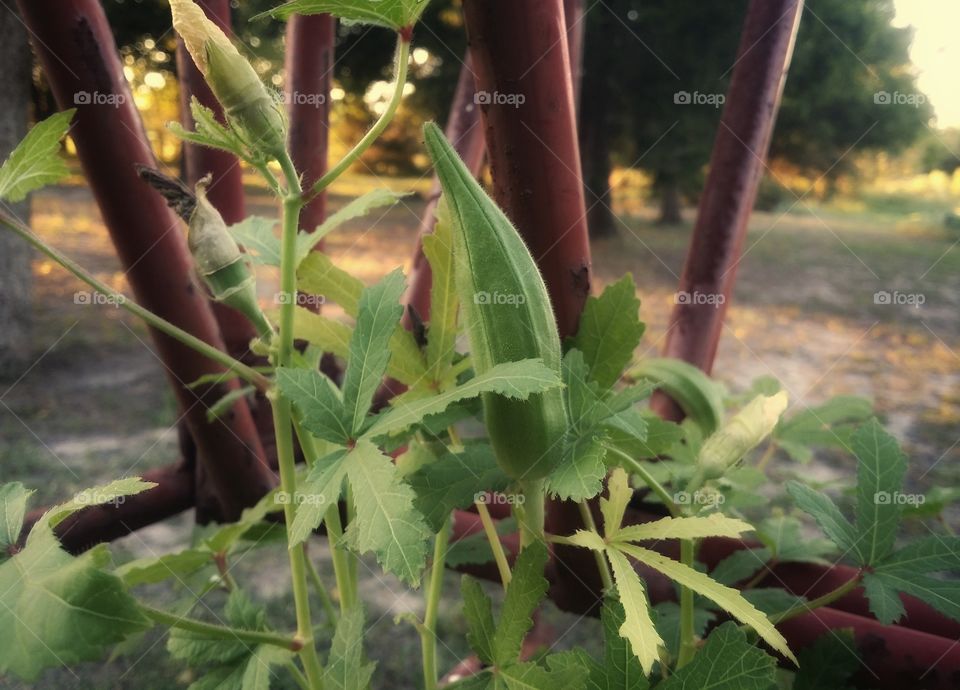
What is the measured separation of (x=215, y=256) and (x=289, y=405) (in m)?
0.08

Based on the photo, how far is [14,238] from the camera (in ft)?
8.29

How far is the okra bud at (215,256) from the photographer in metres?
0.31

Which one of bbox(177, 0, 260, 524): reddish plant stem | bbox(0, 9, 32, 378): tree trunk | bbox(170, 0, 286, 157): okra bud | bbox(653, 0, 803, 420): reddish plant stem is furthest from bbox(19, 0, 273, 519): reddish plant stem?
bbox(0, 9, 32, 378): tree trunk

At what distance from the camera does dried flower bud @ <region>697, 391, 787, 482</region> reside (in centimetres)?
37

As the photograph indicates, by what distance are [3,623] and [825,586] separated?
1.49 feet

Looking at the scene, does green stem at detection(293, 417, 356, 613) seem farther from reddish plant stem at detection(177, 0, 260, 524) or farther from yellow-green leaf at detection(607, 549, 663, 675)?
reddish plant stem at detection(177, 0, 260, 524)

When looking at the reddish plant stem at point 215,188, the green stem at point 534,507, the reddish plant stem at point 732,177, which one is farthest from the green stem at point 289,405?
the reddish plant stem at point 732,177

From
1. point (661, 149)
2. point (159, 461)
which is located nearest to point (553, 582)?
point (159, 461)

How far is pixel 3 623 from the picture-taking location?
23 cm

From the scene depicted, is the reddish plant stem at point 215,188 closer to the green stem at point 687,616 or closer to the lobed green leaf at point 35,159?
the lobed green leaf at point 35,159

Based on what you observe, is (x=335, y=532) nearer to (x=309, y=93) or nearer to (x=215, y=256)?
(x=215, y=256)

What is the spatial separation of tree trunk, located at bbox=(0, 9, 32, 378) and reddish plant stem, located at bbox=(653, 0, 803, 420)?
218cm

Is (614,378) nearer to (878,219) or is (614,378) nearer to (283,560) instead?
(283,560)

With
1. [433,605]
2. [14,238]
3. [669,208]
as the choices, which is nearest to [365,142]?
[433,605]
